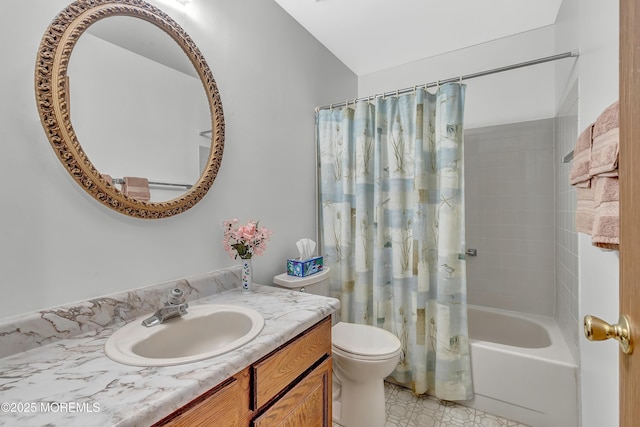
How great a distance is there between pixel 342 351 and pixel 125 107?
1525 millimetres

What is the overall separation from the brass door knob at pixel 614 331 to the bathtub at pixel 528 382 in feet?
4.37

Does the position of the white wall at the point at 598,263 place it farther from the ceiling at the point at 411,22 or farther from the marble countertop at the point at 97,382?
the marble countertop at the point at 97,382

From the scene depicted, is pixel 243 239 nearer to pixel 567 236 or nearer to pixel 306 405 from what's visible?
pixel 306 405

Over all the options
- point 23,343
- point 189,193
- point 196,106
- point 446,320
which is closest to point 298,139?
point 196,106

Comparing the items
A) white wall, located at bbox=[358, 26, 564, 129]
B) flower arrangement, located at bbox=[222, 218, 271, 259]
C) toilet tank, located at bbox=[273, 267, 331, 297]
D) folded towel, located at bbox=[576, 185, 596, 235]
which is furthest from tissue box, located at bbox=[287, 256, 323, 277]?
white wall, located at bbox=[358, 26, 564, 129]

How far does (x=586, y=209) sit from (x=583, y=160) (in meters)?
0.18

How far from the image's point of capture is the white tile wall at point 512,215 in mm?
2246

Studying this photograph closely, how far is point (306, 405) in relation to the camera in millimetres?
1091

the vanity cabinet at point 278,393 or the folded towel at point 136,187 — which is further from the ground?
the folded towel at point 136,187

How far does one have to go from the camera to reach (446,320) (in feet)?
5.73

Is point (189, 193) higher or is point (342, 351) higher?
point (189, 193)

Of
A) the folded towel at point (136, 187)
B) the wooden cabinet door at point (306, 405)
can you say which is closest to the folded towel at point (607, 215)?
the wooden cabinet door at point (306, 405)

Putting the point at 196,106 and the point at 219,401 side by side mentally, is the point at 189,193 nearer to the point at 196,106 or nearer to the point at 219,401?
the point at 196,106

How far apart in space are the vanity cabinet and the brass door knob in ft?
2.69
